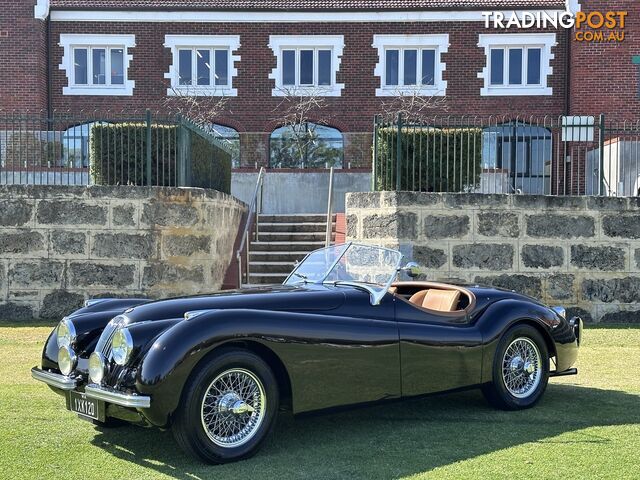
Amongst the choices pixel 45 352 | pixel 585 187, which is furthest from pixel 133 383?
pixel 585 187

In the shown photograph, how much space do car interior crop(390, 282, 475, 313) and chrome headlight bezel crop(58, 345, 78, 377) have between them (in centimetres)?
240

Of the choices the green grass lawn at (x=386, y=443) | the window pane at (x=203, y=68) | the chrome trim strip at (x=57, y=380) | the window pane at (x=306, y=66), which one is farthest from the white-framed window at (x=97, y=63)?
the chrome trim strip at (x=57, y=380)

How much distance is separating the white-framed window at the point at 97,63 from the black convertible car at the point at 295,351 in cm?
1808

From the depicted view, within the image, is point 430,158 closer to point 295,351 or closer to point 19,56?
point 295,351

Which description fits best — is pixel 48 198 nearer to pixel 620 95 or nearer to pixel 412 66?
pixel 412 66

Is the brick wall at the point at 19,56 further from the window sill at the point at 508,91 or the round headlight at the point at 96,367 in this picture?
the round headlight at the point at 96,367

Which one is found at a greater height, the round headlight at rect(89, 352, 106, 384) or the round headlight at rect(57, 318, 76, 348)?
the round headlight at rect(57, 318, 76, 348)

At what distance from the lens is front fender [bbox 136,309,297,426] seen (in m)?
4.27

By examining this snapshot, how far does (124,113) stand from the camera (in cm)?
2205

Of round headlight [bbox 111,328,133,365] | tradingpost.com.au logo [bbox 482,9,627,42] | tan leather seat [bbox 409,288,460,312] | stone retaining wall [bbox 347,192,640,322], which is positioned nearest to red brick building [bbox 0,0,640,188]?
tradingpost.com.au logo [bbox 482,9,627,42]

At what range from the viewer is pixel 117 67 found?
2272 centimetres

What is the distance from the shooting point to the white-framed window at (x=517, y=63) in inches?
875

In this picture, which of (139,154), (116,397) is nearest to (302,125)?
(139,154)

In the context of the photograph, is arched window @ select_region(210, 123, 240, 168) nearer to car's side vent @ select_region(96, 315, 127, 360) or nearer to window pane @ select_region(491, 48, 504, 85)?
window pane @ select_region(491, 48, 504, 85)
